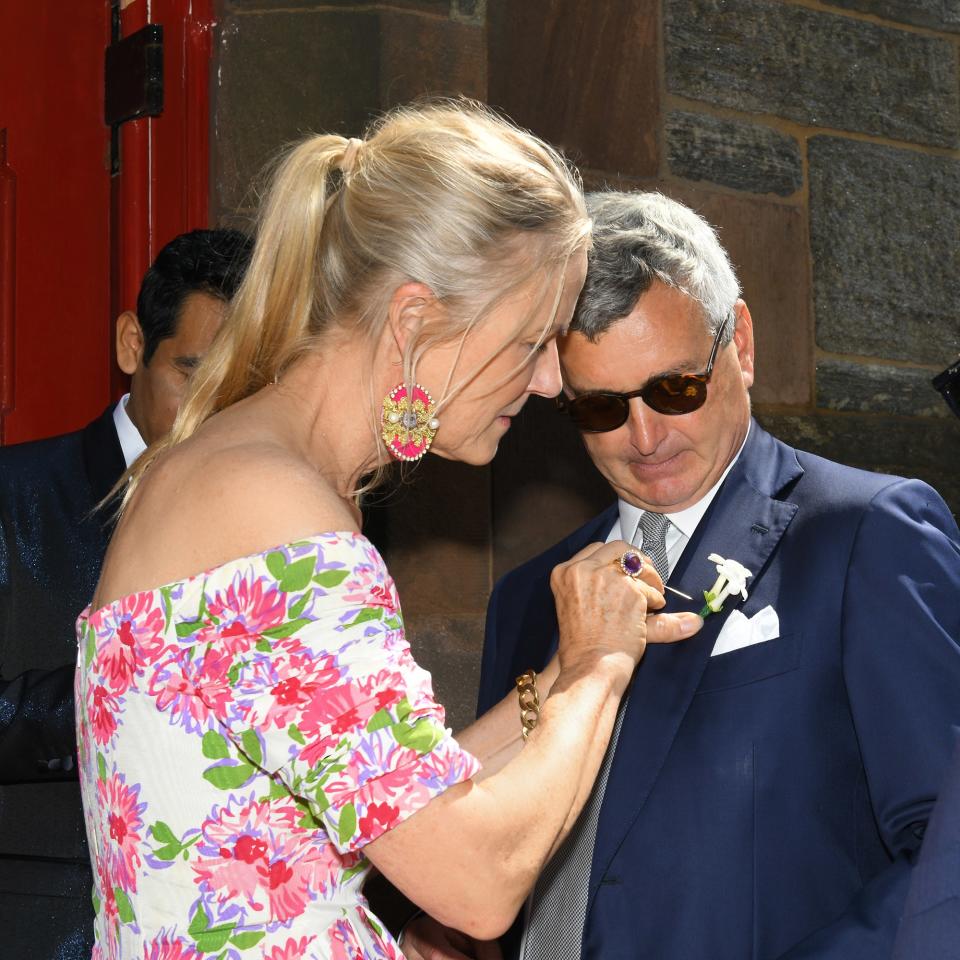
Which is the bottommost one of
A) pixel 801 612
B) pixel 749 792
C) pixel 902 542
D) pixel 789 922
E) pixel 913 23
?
pixel 789 922

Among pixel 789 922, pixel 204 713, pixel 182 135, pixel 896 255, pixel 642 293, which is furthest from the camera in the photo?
pixel 896 255

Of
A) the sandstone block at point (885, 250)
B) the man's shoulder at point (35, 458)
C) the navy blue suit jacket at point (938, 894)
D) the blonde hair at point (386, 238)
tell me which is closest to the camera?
the navy blue suit jacket at point (938, 894)

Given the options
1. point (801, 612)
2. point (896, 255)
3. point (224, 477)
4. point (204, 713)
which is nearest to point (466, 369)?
point (224, 477)

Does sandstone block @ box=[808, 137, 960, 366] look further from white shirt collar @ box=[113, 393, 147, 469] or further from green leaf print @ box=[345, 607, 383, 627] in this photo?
green leaf print @ box=[345, 607, 383, 627]

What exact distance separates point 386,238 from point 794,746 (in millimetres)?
958

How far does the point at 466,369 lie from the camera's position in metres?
1.81

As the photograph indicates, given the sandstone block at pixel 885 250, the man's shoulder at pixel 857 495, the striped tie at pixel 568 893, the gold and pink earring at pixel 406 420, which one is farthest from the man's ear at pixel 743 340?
the sandstone block at pixel 885 250

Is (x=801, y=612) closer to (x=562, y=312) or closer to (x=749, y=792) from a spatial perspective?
(x=749, y=792)

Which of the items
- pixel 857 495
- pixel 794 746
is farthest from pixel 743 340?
pixel 794 746

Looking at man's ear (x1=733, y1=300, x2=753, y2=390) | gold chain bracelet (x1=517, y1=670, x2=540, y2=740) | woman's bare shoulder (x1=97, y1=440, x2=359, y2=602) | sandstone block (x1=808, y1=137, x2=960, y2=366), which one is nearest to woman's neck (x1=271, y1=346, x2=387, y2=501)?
woman's bare shoulder (x1=97, y1=440, x2=359, y2=602)

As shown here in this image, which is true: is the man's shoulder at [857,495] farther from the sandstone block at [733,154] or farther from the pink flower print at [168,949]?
the sandstone block at [733,154]

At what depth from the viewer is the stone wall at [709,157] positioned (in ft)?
11.2

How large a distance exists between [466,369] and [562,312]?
0.16 m

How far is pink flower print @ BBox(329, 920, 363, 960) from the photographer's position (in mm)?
1600
